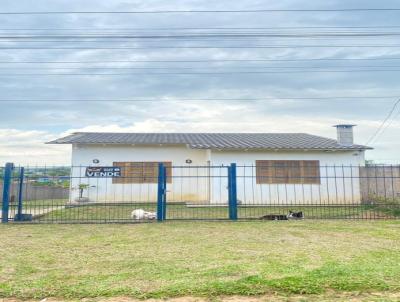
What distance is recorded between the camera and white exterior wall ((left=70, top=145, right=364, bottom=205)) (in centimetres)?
1733

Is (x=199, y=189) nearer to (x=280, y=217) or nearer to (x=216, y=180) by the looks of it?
(x=216, y=180)

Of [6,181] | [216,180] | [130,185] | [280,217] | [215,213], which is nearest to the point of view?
[6,181]

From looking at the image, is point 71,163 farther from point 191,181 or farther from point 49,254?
point 49,254

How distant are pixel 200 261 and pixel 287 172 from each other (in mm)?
13079

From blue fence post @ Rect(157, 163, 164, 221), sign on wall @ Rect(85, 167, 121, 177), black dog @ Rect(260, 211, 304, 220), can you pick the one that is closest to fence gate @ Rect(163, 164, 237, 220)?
sign on wall @ Rect(85, 167, 121, 177)

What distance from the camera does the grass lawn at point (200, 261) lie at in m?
4.06

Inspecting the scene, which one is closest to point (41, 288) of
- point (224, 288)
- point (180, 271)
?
point (180, 271)

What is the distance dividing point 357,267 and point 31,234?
7003 millimetres

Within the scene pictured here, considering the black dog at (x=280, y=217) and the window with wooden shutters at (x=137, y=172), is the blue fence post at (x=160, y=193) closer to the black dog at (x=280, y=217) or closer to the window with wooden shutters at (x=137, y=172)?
the black dog at (x=280, y=217)

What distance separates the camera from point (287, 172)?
17672 mm

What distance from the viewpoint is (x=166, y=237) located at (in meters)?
7.63

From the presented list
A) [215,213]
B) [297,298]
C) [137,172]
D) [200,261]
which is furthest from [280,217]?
[137,172]

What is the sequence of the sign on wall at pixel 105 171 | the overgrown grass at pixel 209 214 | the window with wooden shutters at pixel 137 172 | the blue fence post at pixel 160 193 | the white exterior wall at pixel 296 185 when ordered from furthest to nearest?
1. the window with wooden shutters at pixel 137 172
2. the sign on wall at pixel 105 171
3. the white exterior wall at pixel 296 185
4. the overgrown grass at pixel 209 214
5. the blue fence post at pixel 160 193

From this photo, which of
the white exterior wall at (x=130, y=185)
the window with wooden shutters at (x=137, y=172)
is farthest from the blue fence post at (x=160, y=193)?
the window with wooden shutters at (x=137, y=172)
